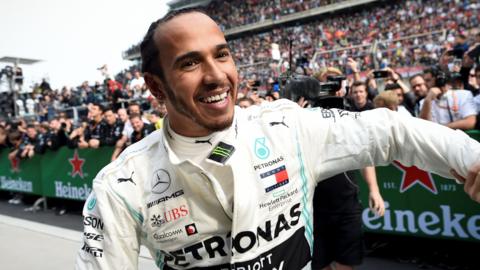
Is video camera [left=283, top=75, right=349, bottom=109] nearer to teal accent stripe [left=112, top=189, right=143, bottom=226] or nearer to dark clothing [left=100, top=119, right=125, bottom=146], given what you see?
teal accent stripe [left=112, top=189, right=143, bottom=226]

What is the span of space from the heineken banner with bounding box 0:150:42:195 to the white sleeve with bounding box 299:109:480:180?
7.62 m

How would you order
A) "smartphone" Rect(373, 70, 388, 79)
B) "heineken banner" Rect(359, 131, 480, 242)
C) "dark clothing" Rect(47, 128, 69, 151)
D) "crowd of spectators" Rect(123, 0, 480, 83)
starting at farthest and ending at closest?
"crowd of spectators" Rect(123, 0, 480, 83)
"dark clothing" Rect(47, 128, 69, 151)
"smartphone" Rect(373, 70, 388, 79)
"heineken banner" Rect(359, 131, 480, 242)

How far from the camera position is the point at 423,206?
3.80m

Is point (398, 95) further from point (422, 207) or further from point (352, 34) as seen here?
point (352, 34)

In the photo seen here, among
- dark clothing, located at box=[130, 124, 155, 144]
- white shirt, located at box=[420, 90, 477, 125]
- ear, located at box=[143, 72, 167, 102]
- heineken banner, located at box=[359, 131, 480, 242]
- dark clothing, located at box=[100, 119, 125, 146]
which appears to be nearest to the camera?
ear, located at box=[143, 72, 167, 102]

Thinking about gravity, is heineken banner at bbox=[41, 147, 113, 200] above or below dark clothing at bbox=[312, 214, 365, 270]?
below

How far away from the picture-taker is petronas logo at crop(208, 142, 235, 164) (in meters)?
1.21

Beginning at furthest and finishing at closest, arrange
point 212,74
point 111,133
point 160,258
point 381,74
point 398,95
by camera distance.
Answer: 1. point 111,133
2. point 381,74
3. point 398,95
4. point 160,258
5. point 212,74

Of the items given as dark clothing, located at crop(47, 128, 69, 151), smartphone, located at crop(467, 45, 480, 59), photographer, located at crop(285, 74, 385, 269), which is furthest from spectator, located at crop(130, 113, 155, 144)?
smartphone, located at crop(467, 45, 480, 59)

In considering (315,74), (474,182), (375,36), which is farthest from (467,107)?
(375,36)

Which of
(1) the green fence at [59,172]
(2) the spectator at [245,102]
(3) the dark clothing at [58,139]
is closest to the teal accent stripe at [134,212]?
(2) the spectator at [245,102]

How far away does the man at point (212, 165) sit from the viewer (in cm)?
119

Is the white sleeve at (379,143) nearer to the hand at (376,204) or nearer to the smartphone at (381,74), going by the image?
the hand at (376,204)

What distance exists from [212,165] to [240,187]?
11 cm
